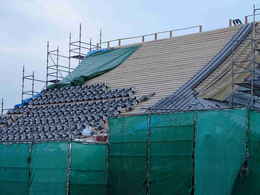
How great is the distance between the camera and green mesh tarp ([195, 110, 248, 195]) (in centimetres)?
1195

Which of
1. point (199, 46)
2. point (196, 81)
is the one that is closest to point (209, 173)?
point (196, 81)

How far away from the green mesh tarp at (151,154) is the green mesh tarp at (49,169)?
1348 mm

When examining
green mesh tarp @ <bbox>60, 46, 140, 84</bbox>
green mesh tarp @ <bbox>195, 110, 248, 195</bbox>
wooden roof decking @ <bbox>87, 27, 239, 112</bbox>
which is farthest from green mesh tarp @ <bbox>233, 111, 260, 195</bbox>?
green mesh tarp @ <bbox>60, 46, 140, 84</bbox>

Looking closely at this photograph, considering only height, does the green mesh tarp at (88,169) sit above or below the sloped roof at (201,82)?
below

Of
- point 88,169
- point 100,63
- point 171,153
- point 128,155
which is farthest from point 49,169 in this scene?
point 100,63

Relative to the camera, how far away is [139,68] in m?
25.7

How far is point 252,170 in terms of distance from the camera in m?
11.7

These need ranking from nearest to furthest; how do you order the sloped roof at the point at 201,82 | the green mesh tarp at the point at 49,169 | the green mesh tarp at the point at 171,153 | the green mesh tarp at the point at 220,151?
the green mesh tarp at the point at 220,151 → the green mesh tarp at the point at 171,153 → the green mesh tarp at the point at 49,169 → the sloped roof at the point at 201,82

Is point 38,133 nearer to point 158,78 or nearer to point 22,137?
point 22,137

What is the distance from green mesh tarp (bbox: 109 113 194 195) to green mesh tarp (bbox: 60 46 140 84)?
12.4 m

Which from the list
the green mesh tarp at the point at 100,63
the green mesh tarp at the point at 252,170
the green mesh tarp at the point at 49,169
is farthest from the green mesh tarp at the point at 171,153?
the green mesh tarp at the point at 100,63

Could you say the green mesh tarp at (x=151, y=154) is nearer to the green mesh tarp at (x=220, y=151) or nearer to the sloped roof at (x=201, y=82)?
the green mesh tarp at (x=220, y=151)

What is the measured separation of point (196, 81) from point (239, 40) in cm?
304

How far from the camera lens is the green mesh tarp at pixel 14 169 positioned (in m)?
16.7
